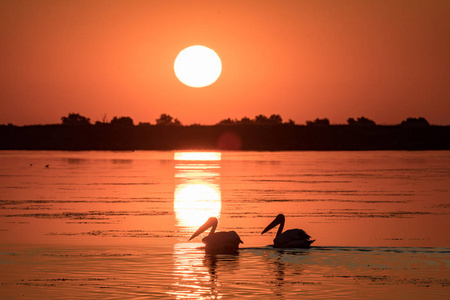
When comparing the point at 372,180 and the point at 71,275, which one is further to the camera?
the point at 372,180

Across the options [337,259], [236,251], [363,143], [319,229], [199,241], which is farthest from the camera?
[363,143]

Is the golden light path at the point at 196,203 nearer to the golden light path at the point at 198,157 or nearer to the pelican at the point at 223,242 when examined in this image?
the pelican at the point at 223,242

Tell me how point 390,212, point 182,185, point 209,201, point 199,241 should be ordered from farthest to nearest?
point 182,185, point 209,201, point 390,212, point 199,241

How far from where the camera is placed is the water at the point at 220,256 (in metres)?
14.1

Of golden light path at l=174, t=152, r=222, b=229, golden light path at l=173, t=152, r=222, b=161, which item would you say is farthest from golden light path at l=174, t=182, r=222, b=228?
golden light path at l=173, t=152, r=222, b=161

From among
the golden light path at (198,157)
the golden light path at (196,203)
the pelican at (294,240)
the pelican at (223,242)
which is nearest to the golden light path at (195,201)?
the golden light path at (196,203)

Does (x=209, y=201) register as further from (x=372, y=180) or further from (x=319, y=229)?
(x=372, y=180)

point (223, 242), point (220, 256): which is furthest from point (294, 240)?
point (220, 256)

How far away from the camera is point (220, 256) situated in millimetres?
17703

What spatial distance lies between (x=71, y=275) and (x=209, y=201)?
1590 cm

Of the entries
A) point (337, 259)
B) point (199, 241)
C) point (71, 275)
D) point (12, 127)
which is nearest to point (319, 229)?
point (199, 241)

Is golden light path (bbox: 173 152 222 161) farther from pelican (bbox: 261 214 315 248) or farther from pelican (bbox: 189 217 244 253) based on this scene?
pelican (bbox: 189 217 244 253)

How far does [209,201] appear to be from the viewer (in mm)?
30938

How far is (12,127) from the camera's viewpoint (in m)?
146
